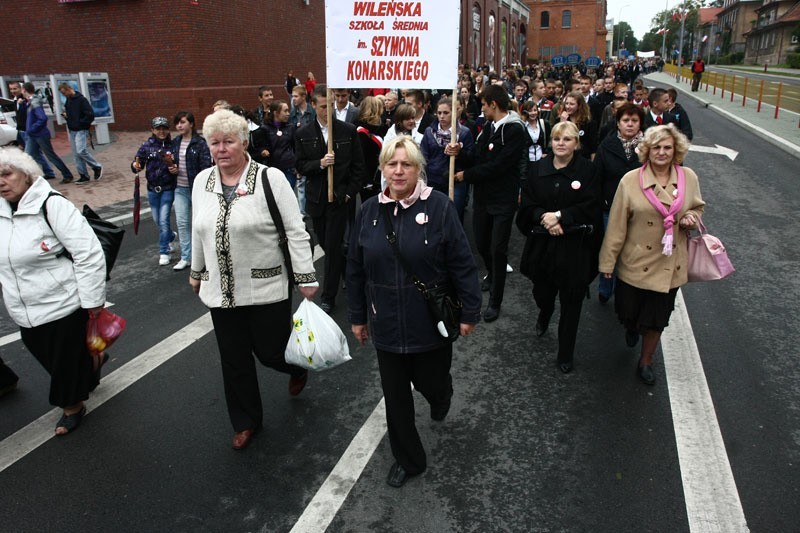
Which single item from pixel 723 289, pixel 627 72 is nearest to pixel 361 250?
pixel 723 289

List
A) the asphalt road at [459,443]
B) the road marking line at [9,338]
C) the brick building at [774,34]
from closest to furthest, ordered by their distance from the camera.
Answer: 1. the asphalt road at [459,443]
2. the road marking line at [9,338]
3. the brick building at [774,34]

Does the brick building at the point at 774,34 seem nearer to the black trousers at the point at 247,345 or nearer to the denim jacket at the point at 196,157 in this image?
the denim jacket at the point at 196,157

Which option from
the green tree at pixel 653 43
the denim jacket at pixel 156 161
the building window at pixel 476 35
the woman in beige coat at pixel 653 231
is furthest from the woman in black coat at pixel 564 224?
the green tree at pixel 653 43

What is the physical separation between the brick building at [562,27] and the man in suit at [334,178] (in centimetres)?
8833

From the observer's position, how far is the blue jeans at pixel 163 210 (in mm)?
7566

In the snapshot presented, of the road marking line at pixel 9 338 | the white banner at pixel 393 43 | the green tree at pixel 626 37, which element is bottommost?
the road marking line at pixel 9 338

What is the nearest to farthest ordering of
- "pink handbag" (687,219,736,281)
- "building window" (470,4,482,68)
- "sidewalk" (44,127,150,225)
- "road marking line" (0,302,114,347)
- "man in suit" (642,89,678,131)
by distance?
1. "pink handbag" (687,219,736,281)
2. "road marking line" (0,302,114,347)
3. "man in suit" (642,89,678,131)
4. "sidewalk" (44,127,150,225)
5. "building window" (470,4,482,68)

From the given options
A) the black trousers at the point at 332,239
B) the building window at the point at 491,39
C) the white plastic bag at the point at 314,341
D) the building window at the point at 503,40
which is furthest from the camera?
the building window at the point at 503,40

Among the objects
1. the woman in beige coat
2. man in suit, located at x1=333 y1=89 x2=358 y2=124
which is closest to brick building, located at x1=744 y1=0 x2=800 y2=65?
man in suit, located at x1=333 y1=89 x2=358 y2=124

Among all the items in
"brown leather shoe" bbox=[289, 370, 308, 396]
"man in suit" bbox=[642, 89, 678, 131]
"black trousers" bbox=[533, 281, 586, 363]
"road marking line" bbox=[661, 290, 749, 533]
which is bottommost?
"road marking line" bbox=[661, 290, 749, 533]

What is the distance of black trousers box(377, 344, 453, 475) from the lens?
11.0 feet

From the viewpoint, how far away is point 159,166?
7.28 metres

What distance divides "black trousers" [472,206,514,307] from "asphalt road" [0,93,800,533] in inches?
11.4

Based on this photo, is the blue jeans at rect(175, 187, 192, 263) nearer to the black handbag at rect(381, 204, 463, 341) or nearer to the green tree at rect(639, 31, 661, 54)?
the black handbag at rect(381, 204, 463, 341)
